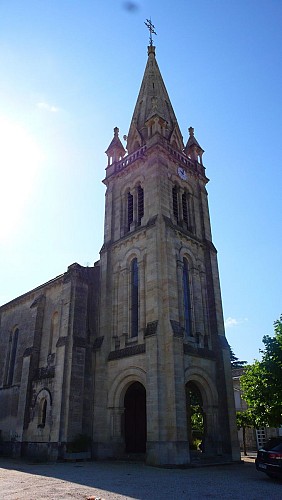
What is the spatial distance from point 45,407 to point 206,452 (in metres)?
9.69

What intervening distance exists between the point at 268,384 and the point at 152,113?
63.0ft

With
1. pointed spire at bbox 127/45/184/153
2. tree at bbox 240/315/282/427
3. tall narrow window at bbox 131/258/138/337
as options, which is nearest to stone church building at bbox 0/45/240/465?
tall narrow window at bbox 131/258/138/337

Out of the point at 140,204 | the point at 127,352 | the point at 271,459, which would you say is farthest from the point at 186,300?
the point at 271,459

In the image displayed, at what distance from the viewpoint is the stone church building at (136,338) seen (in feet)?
64.4

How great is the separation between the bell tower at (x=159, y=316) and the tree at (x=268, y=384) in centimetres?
142

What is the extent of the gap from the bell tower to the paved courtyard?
3518mm

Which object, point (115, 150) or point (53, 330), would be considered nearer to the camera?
point (53, 330)

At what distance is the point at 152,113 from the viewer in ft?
89.6

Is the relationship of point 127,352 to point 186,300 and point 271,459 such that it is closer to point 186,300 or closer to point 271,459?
point 186,300

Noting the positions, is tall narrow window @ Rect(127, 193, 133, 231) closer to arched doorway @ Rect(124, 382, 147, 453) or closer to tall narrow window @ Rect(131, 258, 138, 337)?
tall narrow window @ Rect(131, 258, 138, 337)

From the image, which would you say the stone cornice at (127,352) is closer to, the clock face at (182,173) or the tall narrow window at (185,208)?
the tall narrow window at (185,208)

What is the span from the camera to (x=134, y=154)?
27969 millimetres

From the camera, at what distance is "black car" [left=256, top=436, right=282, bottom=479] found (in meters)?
13.2

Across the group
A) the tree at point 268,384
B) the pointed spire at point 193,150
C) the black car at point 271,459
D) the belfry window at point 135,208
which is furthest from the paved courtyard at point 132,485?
the pointed spire at point 193,150
